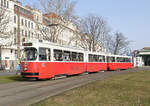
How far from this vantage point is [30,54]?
50.9ft

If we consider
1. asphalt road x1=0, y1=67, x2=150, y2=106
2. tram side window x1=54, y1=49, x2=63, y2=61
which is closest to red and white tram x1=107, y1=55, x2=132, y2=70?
tram side window x1=54, y1=49, x2=63, y2=61

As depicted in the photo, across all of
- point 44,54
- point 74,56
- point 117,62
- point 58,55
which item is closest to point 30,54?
point 44,54

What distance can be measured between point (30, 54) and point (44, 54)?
1074 millimetres

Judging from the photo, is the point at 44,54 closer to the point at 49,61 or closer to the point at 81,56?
the point at 49,61

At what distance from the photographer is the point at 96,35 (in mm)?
54250

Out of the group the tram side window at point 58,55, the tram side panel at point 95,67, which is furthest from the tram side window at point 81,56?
the tram side window at point 58,55

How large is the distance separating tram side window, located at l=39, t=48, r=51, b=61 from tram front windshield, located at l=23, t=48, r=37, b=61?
0.41 meters

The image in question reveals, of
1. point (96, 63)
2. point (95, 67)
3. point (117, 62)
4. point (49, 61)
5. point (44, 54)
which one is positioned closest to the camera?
point (44, 54)

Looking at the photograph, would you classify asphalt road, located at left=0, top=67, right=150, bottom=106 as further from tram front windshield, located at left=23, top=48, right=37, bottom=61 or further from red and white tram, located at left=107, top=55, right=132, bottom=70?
red and white tram, located at left=107, top=55, right=132, bottom=70

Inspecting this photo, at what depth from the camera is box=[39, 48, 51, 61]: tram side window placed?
1539cm

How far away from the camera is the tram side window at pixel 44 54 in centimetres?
1539

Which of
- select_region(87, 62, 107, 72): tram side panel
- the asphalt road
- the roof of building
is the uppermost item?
the roof of building

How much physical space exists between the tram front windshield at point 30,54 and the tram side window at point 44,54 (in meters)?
0.41

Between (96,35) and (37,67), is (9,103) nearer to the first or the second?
(37,67)
